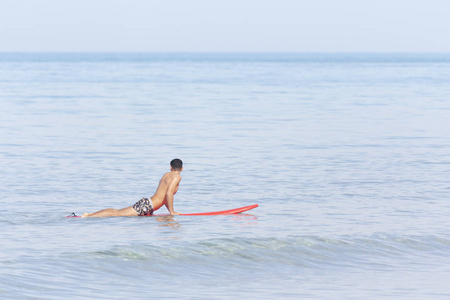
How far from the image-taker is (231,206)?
17.3m

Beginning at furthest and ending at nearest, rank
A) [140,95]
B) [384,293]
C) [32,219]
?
[140,95]
[32,219]
[384,293]

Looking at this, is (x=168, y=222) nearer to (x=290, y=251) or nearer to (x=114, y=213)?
(x=114, y=213)

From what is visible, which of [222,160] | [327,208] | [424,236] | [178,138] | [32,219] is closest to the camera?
[424,236]

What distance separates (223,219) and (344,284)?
197 inches

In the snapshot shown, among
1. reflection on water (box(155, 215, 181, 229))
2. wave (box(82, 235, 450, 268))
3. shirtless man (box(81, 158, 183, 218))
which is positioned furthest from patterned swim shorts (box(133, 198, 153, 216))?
wave (box(82, 235, 450, 268))

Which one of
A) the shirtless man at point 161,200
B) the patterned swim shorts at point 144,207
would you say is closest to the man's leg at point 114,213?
the shirtless man at point 161,200

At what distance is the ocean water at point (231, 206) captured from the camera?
35.8ft

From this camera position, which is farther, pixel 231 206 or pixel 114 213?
pixel 231 206

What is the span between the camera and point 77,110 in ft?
149

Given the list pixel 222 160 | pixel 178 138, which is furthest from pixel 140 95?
pixel 222 160

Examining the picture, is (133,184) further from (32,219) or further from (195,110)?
(195,110)

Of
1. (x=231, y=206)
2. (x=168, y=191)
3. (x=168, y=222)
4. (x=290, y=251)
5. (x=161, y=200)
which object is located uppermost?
(x=168, y=191)

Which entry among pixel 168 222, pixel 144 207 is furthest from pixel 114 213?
pixel 168 222

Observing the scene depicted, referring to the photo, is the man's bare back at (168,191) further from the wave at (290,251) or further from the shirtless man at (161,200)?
the wave at (290,251)
